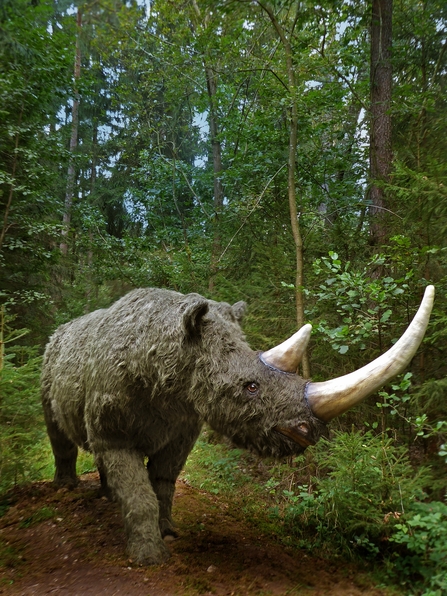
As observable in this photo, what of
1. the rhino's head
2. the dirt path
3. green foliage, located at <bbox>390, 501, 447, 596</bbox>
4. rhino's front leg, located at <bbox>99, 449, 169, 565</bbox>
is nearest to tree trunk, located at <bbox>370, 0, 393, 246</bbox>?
the rhino's head

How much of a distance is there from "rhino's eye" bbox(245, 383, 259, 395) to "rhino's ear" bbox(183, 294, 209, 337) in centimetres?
53

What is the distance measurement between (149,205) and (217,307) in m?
9.61

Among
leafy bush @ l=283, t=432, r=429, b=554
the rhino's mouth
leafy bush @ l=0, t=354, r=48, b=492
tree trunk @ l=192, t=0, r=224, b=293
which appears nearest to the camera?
the rhino's mouth

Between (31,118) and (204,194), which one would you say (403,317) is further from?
(204,194)

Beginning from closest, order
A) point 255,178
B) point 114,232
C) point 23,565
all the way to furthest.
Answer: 1. point 23,565
2. point 255,178
3. point 114,232

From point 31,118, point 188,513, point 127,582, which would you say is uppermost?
point 31,118

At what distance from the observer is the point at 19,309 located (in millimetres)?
8453

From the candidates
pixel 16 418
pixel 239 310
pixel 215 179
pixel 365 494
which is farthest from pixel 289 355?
pixel 215 179

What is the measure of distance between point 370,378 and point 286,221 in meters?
4.81

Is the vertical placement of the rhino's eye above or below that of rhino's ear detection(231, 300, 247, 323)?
below

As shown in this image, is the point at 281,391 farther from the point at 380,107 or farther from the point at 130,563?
the point at 380,107

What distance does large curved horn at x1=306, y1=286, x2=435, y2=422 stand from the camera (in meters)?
2.34

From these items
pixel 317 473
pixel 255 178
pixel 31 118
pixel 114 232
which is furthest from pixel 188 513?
A: pixel 114 232

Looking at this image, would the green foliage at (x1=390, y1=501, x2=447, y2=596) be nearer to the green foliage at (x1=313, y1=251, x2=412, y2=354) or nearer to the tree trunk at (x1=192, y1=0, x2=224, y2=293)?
the green foliage at (x1=313, y1=251, x2=412, y2=354)
